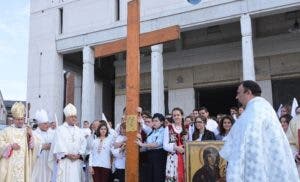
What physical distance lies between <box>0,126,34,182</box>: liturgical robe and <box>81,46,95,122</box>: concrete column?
9.18 meters

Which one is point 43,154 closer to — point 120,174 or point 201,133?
point 120,174

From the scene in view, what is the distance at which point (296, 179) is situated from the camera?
423 cm

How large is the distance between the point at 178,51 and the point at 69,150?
1184 cm

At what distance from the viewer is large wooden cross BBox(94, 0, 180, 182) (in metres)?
6.41

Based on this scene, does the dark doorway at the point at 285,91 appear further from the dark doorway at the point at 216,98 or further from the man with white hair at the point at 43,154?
the man with white hair at the point at 43,154

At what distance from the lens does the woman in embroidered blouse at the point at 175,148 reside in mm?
7305


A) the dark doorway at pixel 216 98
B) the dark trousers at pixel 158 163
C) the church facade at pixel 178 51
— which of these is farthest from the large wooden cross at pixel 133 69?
the dark doorway at pixel 216 98

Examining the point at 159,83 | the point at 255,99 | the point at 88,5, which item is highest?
the point at 88,5

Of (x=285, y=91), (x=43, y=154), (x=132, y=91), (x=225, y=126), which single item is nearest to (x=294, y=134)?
(x=225, y=126)

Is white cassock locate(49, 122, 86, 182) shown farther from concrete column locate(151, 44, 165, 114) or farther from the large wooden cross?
concrete column locate(151, 44, 165, 114)

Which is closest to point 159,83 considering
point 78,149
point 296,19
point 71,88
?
point 296,19

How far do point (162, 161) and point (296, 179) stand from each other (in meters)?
3.74

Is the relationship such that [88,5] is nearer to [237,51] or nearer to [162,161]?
[237,51]

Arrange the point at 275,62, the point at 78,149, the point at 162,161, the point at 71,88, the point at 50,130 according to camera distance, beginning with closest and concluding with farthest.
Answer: the point at 162,161, the point at 78,149, the point at 50,130, the point at 275,62, the point at 71,88
